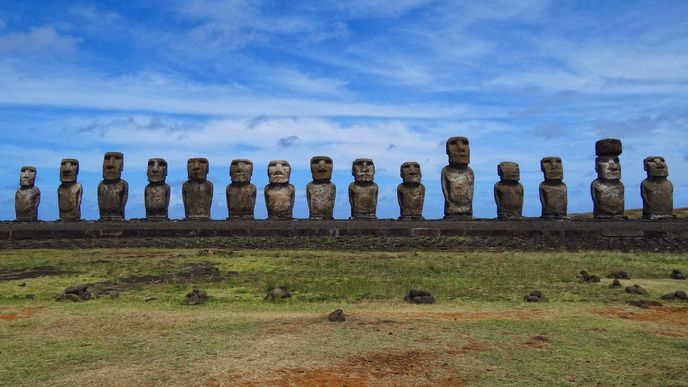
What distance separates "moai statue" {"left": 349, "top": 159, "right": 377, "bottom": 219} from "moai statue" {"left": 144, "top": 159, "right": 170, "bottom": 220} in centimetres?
626

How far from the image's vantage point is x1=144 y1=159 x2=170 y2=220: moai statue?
22.0 metres

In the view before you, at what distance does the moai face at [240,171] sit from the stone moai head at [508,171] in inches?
329

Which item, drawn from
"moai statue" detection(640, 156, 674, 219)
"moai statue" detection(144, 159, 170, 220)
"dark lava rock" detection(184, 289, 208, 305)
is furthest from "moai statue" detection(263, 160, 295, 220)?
"dark lava rock" detection(184, 289, 208, 305)

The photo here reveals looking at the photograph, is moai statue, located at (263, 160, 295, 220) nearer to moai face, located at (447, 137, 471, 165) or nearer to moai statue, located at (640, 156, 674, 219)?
moai face, located at (447, 137, 471, 165)

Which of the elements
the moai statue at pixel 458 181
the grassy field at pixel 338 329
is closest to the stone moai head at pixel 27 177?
the grassy field at pixel 338 329

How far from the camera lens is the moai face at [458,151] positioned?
21672 mm

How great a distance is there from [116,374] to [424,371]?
2.72m

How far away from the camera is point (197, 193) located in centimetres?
2192

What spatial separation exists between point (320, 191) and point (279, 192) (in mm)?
1362

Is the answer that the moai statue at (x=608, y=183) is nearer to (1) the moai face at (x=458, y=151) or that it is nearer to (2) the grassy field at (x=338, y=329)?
(1) the moai face at (x=458, y=151)

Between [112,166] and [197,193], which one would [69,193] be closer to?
[112,166]

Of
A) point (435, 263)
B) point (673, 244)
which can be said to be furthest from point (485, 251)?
point (673, 244)

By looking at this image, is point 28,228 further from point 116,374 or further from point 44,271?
point 116,374

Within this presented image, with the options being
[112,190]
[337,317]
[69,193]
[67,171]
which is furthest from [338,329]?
[67,171]
